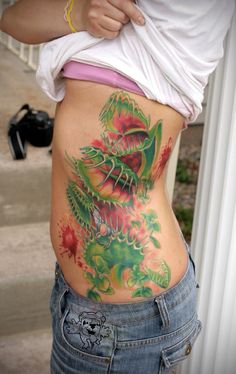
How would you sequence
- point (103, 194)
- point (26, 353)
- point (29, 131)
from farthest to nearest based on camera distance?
point (29, 131) < point (26, 353) < point (103, 194)

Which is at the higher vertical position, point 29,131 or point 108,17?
point 108,17

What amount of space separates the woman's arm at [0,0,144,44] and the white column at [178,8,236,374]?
38cm

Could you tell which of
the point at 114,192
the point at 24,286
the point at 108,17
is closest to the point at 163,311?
the point at 114,192

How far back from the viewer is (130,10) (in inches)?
60.7

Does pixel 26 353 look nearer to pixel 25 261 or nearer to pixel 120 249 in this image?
pixel 25 261

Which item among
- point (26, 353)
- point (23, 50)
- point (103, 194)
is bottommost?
point (26, 353)

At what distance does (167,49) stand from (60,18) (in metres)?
0.27

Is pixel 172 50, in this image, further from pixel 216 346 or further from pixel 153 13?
pixel 216 346

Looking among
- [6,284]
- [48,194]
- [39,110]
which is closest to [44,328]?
[6,284]

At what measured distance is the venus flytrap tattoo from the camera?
1603 millimetres

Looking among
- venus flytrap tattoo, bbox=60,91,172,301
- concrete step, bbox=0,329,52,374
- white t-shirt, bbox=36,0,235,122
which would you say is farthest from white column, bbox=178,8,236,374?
concrete step, bbox=0,329,52,374

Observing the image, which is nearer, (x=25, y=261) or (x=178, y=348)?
(x=178, y=348)

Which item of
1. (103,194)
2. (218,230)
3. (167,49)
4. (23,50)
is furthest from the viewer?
(23,50)

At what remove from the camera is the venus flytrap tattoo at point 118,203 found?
1603mm
